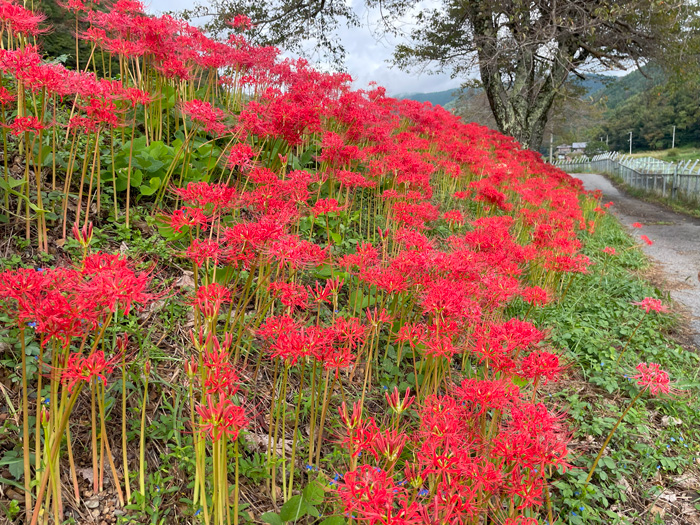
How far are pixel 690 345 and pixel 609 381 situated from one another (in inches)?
78.2

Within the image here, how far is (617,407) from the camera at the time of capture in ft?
10.7

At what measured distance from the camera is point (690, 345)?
15.2 ft

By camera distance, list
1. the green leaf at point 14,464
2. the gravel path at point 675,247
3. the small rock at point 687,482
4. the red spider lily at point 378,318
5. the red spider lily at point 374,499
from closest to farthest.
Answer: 1. the red spider lily at point 374,499
2. the green leaf at point 14,464
3. the red spider lily at point 378,318
4. the small rock at point 687,482
5. the gravel path at point 675,247

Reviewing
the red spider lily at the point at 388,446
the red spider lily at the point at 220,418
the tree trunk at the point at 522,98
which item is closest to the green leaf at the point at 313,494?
the red spider lily at the point at 388,446

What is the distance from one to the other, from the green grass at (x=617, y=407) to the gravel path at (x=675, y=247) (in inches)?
35.5

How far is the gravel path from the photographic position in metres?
6.23

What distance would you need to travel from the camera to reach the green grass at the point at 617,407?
8.16 ft

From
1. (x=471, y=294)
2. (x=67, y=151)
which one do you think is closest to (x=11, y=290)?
(x=471, y=294)

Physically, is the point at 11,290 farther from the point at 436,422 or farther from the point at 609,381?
the point at 609,381

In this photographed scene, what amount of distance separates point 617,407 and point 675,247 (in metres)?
8.43

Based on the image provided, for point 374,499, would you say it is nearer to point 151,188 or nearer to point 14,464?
point 14,464

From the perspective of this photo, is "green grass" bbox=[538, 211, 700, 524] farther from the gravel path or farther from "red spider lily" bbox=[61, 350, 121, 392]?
"red spider lily" bbox=[61, 350, 121, 392]

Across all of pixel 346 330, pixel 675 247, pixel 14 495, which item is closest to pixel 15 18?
pixel 14 495

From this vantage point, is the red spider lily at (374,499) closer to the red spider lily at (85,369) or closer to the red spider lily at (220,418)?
the red spider lily at (220,418)
